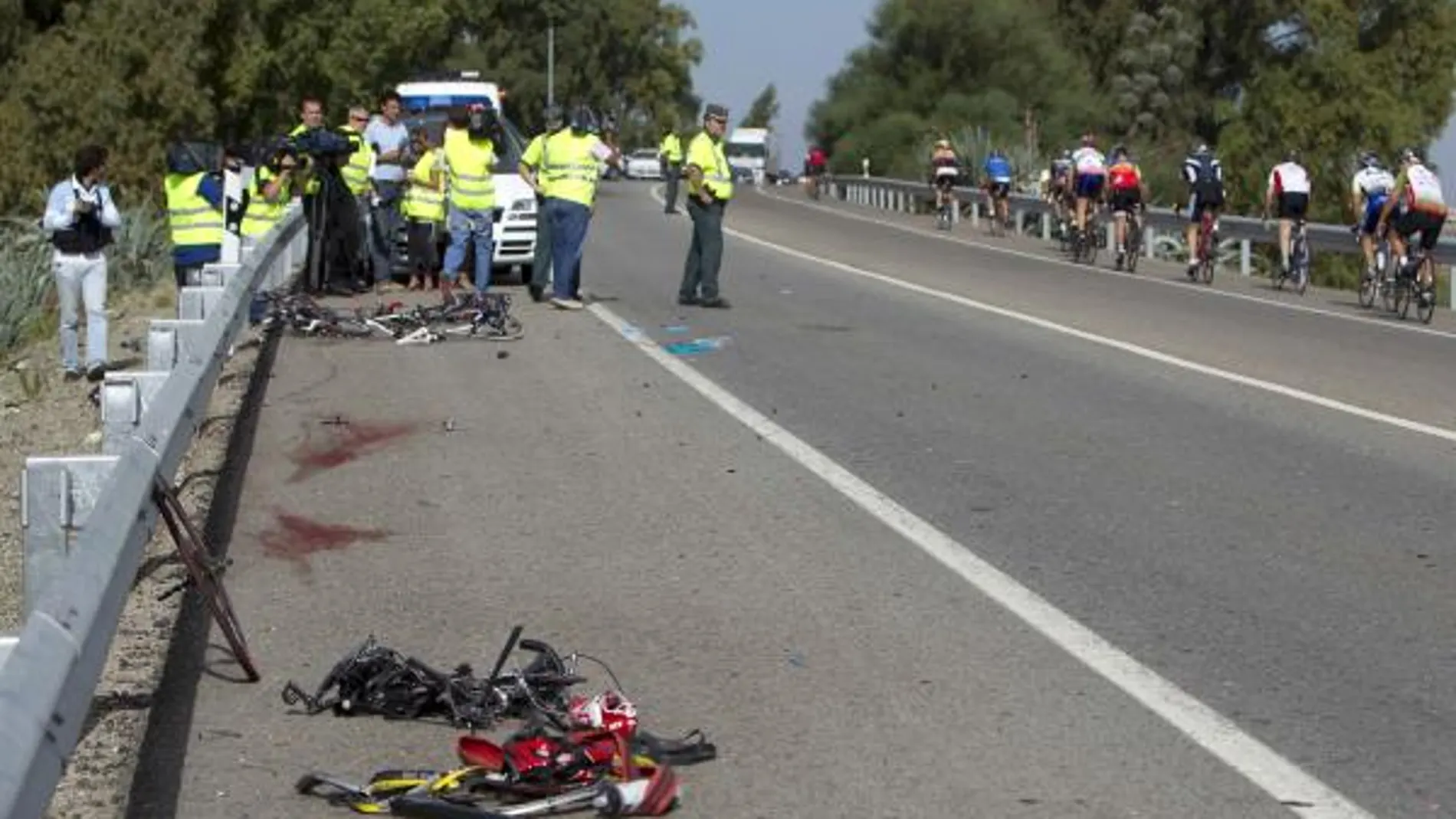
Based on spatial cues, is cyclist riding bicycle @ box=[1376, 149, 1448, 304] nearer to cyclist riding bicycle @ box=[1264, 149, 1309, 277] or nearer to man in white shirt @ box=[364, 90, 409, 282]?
cyclist riding bicycle @ box=[1264, 149, 1309, 277]

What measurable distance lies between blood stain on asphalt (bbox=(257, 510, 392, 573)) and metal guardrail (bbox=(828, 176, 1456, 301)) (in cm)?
1799

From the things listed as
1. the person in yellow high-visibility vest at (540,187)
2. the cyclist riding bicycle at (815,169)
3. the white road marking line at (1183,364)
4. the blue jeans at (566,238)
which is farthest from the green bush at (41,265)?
the cyclist riding bicycle at (815,169)

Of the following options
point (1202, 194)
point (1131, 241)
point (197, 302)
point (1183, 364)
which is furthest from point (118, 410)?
point (1131, 241)

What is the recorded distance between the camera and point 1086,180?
3447 centimetres

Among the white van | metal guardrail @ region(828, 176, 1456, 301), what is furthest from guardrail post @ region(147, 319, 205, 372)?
metal guardrail @ region(828, 176, 1456, 301)

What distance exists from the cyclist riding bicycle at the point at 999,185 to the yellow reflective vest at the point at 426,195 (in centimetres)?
2414

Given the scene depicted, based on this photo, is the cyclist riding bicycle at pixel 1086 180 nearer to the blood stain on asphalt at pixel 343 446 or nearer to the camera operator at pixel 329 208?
the camera operator at pixel 329 208

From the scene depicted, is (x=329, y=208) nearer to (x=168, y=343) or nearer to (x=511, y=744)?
(x=168, y=343)

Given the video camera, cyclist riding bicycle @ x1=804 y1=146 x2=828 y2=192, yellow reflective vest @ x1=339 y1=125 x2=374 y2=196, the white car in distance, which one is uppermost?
the video camera

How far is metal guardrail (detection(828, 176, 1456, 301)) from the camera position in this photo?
29938 millimetres

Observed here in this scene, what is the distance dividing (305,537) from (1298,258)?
2056cm

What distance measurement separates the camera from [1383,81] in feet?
233

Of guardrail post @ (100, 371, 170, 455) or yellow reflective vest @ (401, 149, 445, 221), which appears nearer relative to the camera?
guardrail post @ (100, 371, 170, 455)

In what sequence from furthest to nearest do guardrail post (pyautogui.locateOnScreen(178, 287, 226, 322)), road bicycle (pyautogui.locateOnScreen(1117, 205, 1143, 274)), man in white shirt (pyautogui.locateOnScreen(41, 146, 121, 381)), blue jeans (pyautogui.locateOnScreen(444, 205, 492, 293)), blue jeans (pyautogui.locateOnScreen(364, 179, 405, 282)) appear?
road bicycle (pyautogui.locateOnScreen(1117, 205, 1143, 274)), blue jeans (pyautogui.locateOnScreen(364, 179, 405, 282)), blue jeans (pyautogui.locateOnScreen(444, 205, 492, 293)), man in white shirt (pyautogui.locateOnScreen(41, 146, 121, 381)), guardrail post (pyautogui.locateOnScreen(178, 287, 226, 322))
